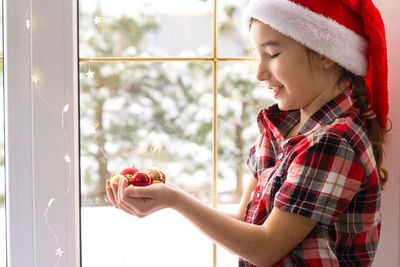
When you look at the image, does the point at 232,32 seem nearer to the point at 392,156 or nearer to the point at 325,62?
the point at 325,62

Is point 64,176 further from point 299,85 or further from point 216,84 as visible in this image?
point 299,85

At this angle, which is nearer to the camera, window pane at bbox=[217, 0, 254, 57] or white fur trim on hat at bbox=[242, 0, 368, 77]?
white fur trim on hat at bbox=[242, 0, 368, 77]

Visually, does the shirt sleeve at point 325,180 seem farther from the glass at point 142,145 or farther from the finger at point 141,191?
the glass at point 142,145

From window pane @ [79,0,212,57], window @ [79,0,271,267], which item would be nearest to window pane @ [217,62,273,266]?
window @ [79,0,271,267]

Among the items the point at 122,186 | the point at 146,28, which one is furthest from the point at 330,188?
the point at 146,28

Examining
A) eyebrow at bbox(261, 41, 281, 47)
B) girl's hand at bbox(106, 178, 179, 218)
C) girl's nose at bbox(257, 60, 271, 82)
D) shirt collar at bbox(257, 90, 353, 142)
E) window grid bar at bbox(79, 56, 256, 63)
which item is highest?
eyebrow at bbox(261, 41, 281, 47)

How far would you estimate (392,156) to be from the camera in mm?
1161

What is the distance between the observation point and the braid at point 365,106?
1.02m

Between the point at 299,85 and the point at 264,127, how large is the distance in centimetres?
20

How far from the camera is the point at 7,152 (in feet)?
3.95

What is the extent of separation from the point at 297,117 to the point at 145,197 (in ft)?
1.45

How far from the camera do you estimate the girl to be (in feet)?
3.05

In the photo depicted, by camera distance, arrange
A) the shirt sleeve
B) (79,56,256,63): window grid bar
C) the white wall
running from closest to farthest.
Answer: the shirt sleeve
the white wall
(79,56,256,63): window grid bar

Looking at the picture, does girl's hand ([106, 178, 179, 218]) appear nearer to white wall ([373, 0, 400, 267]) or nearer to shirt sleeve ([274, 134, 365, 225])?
shirt sleeve ([274, 134, 365, 225])
